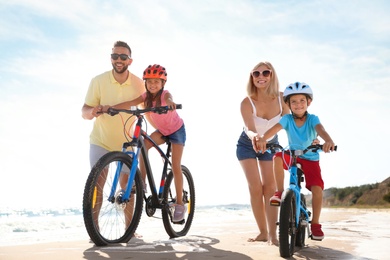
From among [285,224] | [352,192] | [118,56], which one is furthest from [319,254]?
[352,192]

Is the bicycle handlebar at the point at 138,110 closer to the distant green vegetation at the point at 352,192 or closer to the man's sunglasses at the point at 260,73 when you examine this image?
the man's sunglasses at the point at 260,73

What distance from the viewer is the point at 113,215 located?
563 centimetres

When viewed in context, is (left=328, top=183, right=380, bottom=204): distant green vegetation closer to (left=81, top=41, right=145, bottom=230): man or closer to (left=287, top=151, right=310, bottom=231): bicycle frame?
(left=81, top=41, right=145, bottom=230): man

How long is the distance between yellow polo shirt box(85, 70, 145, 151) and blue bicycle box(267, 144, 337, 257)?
7.39ft

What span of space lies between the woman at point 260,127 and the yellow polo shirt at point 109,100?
148 cm

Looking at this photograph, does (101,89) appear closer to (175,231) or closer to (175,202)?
(175,202)

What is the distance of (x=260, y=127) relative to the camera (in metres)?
6.12

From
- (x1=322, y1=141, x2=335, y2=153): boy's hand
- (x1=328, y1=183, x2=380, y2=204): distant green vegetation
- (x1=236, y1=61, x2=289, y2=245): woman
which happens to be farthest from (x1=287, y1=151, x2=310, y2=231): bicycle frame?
(x1=328, y1=183, x2=380, y2=204): distant green vegetation

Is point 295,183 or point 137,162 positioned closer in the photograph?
point 295,183

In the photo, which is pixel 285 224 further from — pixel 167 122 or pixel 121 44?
pixel 121 44

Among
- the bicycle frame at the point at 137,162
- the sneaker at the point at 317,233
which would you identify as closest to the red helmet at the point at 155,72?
the bicycle frame at the point at 137,162

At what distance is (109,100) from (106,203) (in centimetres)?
159

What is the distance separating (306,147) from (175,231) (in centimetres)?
268

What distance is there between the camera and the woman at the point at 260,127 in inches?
238
